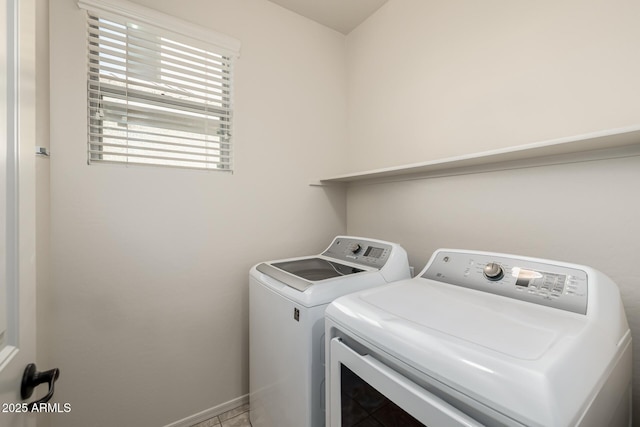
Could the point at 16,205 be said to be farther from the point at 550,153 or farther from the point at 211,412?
the point at 550,153

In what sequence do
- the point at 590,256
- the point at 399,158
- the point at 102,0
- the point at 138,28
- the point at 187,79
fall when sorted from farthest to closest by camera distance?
the point at 399,158
the point at 187,79
the point at 138,28
the point at 102,0
the point at 590,256

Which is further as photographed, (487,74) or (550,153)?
Result: (487,74)

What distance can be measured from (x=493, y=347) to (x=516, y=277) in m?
0.49

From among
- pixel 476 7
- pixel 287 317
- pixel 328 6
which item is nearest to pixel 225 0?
pixel 328 6

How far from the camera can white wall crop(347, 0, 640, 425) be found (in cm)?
97

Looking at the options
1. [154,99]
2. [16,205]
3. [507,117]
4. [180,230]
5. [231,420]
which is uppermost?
[154,99]

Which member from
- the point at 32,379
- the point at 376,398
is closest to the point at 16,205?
the point at 32,379

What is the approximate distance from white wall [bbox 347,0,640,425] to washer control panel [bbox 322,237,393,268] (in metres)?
0.34

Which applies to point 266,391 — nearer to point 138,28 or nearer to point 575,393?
point 575,393

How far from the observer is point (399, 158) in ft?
5.87

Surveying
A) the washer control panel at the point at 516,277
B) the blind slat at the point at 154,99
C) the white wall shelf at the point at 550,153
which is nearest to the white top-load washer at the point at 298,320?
the washer control panel at the point at 516,277

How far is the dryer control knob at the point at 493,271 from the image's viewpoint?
0.96 metres

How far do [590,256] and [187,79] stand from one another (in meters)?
2.23

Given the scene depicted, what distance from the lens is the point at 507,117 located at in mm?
1260
